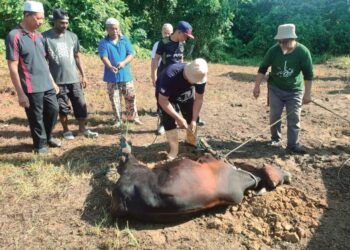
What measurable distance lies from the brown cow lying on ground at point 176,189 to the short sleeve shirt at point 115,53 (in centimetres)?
275

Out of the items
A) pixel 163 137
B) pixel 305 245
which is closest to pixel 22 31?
pixel 163 137

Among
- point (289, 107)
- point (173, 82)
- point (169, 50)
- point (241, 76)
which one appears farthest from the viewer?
point (241, 76)

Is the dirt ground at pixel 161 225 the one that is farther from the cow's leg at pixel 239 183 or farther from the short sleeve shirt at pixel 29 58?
the short sleeve shirt at pixel 29 58

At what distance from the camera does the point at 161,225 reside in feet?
12.2

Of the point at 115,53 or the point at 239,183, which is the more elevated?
the point at 115,53

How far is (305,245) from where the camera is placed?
3.56 metres

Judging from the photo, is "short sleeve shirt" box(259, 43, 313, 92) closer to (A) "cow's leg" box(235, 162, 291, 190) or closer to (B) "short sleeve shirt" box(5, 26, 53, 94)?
(A) "cow's leg" box(235, 162, 291, 190)

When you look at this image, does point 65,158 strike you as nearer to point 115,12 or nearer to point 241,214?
point 241,214

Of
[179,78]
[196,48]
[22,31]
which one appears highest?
[22,31]

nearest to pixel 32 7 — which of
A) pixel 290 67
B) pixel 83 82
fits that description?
pixel 83 82

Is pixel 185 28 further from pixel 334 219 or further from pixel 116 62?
pixel 334 219

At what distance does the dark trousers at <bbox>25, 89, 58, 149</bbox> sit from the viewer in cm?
524

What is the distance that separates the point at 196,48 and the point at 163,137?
507 inches

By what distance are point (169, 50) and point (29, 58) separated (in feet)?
6.92
